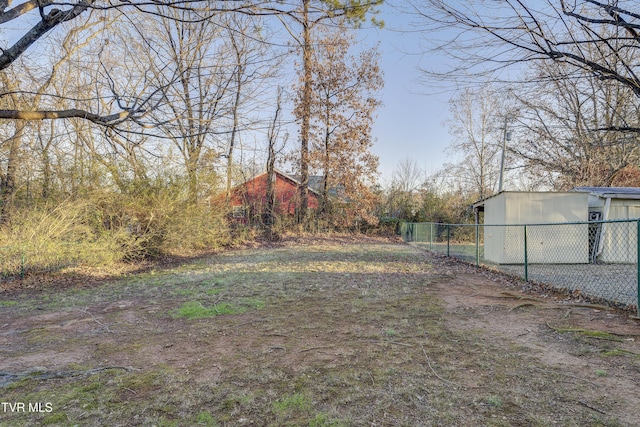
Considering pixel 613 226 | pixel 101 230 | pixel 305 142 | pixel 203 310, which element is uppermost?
pixel 305 142

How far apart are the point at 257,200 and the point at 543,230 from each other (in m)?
11.6

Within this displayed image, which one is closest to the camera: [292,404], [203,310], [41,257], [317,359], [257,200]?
[292,404]

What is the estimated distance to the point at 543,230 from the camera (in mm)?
9383

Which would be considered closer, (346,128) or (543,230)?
(543,230)

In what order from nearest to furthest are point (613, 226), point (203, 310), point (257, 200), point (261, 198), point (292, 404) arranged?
1. point (292, 404)
2. point (203, 310)
3. point (613, 226)
4. point (257, 200)
5. point (261, 198)

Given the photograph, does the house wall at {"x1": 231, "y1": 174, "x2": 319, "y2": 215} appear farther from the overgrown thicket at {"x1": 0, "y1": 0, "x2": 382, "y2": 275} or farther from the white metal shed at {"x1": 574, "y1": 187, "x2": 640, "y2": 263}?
the white metal shed at {"x1": 574, "y1": 187, "x2": 640, "y2": 263}

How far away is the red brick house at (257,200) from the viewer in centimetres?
1527

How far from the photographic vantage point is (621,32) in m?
3.22

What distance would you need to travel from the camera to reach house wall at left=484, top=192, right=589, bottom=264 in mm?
9328

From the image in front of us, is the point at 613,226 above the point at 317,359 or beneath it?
above

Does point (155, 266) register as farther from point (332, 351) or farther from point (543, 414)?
point (543, 414)

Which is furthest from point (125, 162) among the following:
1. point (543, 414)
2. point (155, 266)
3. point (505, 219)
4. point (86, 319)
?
point (505, 219)

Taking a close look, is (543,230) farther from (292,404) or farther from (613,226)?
(292,404)

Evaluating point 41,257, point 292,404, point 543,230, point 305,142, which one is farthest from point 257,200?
point 292,404
